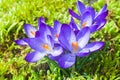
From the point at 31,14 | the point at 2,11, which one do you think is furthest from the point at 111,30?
the point at 2,11

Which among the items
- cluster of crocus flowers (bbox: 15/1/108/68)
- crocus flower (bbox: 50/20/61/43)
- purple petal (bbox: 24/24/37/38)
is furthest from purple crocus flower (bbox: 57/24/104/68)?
purple petal (bbox: 24/24/37/38)

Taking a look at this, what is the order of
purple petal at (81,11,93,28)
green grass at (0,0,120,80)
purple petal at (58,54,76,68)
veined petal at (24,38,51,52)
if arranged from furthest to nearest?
green grass at (0,0,120,80), purple petal at (81,11,93,28), veined petal at (24,38,51,52), purple petal at (58,54,76,68)

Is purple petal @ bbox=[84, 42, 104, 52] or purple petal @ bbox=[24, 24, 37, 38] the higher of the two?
purple petal @ bbox=[24, 24, 37, 38]

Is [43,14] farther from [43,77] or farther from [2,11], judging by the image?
[43,77]

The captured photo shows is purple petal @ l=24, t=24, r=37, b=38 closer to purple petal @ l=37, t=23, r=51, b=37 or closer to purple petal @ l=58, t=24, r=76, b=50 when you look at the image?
purple petal @ l=37, t=23, r=51, b=37

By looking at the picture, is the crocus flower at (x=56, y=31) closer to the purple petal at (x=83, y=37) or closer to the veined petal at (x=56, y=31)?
the veined petal at (x=56, y=31)

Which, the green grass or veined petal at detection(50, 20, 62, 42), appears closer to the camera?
veined petal at detection(50, 20, 62, 42)

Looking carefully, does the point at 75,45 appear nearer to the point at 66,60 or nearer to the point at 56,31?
the point at 66,60
